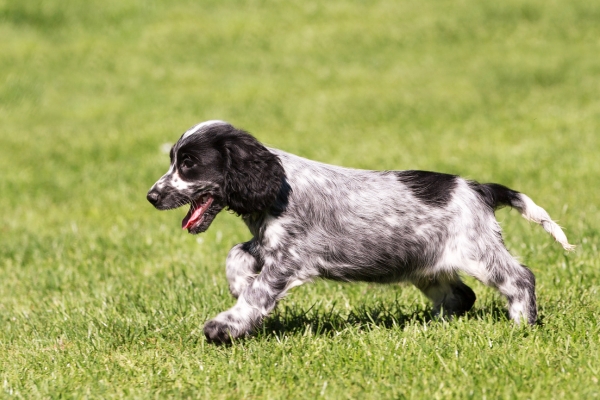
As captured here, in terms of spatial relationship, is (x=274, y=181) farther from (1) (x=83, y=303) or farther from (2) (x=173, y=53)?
(2) (x=173, y=53)

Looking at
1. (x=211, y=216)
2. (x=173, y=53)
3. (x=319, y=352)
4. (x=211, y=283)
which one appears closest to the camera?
(x=319, y=352)

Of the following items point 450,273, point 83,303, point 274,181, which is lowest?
point 83,303

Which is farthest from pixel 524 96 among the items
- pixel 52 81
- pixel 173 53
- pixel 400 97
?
pixel 52 81

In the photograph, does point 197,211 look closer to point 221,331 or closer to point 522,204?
point 221,331

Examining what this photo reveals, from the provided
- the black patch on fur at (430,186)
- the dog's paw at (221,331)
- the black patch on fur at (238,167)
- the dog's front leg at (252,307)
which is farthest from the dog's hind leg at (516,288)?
the dog's paw at (221,331)

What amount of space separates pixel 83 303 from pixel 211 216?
192 cm

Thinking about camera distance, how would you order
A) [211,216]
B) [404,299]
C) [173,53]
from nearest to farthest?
[211,216]
[404,299]
[173,53]

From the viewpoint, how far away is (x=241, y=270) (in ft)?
18.2

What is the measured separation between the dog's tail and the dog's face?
1.67m

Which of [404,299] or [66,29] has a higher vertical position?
[66,29]

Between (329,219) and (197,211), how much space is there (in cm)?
80

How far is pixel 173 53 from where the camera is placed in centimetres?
2025

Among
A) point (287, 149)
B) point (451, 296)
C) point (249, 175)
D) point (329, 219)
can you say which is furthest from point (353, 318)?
point (287, 149)

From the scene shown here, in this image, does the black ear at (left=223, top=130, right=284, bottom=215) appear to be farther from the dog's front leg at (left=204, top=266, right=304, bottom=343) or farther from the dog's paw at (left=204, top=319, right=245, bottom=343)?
the dog's paw at (left=204, top=319, right=245, bottom=343)
